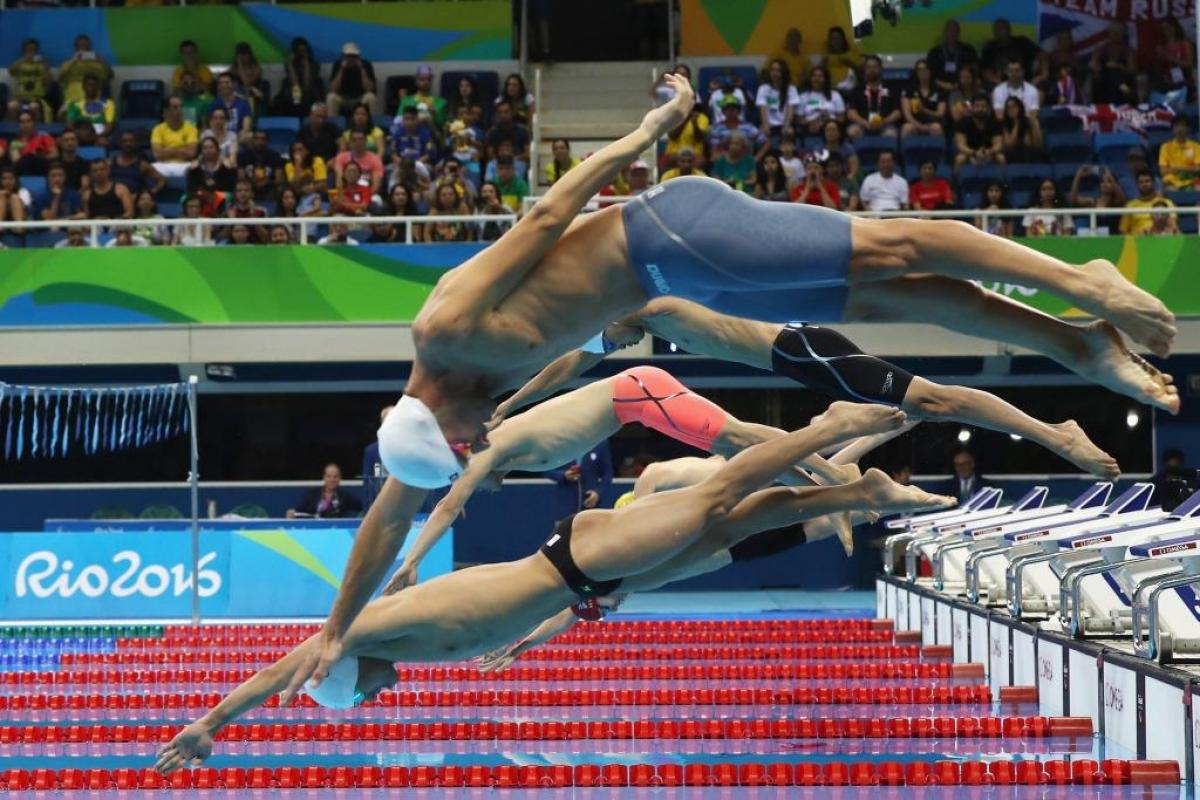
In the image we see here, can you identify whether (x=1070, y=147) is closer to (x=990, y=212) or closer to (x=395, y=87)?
(x=990, y=212)

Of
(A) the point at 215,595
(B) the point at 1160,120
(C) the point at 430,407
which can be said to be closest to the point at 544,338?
(C) the point at 430,407

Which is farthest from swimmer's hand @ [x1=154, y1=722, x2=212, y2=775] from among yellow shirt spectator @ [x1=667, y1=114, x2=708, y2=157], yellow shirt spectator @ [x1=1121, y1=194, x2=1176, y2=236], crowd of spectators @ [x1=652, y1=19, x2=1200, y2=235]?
yellow shirt spectator @ [x1=667, y1=114, x2=708, y2=157]

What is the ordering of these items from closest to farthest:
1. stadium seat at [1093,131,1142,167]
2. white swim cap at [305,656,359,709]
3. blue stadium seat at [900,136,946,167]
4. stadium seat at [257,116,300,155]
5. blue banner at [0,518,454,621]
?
white swim cap at [305,656,359,709] < blue banner at [0,518,454,621] < blue stadium seat at [900,136,946,167] < stadium seat at [1093,131,1142,167] < stadium seat at [257,116,300,155]

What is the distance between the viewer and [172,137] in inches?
675

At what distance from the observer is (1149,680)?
6688 millimetres

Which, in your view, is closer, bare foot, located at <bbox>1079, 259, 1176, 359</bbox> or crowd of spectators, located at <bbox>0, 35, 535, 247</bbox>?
bare foot, located at <bbox>1079, 259, 1176, 359</bbox>

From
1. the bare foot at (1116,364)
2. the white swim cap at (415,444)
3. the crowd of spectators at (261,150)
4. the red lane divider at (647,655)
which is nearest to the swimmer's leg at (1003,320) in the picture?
the bare foot at (1116,364)

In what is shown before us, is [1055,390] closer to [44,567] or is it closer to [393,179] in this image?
[393,179]

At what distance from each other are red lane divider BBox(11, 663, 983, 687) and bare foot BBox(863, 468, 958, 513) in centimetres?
357

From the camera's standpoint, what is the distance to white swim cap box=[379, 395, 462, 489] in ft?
15.3

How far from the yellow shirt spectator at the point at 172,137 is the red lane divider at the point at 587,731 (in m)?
10.2

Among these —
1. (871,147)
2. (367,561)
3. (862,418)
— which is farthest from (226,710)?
(871,147)

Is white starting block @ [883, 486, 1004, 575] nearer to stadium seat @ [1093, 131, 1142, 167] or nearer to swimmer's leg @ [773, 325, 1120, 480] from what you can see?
stadium seat @ [1093, 131, 1142, 167]

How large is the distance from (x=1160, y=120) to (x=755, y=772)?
1279 cm
